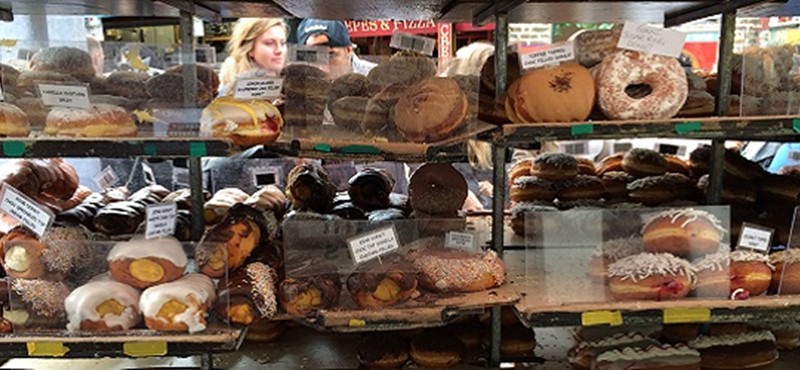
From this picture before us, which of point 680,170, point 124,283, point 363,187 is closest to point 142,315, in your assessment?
point 124,283

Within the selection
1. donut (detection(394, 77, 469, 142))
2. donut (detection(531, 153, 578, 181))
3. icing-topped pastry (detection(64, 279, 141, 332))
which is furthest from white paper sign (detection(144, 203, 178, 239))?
donut (detection(531, 153, 578, 181))

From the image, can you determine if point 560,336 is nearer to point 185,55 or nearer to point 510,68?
point 510,68

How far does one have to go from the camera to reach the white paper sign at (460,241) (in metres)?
2.12

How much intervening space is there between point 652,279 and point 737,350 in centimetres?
62

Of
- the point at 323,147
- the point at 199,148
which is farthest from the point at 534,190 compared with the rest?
the point at 199,148

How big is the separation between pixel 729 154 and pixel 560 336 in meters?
1.08

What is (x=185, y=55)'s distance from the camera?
191 cm

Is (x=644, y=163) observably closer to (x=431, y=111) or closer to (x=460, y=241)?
(x=460, y=241)

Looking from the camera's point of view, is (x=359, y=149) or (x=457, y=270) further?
(x=457, y=270)

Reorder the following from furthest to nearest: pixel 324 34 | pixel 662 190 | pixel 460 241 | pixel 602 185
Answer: pixel 324 34 < pixel 602 185 < pixel 662 190 < pixel 460 241

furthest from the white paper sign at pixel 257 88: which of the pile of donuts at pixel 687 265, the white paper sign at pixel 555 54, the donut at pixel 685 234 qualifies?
the donut at pixel 685 234

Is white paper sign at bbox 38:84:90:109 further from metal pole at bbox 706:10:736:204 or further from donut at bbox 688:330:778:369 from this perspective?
donut at bbox 688:330:778:369

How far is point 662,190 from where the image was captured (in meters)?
2.62

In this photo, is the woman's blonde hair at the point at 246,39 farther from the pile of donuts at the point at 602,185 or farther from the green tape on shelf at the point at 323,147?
the green tape on shelf at the point at 323,147
